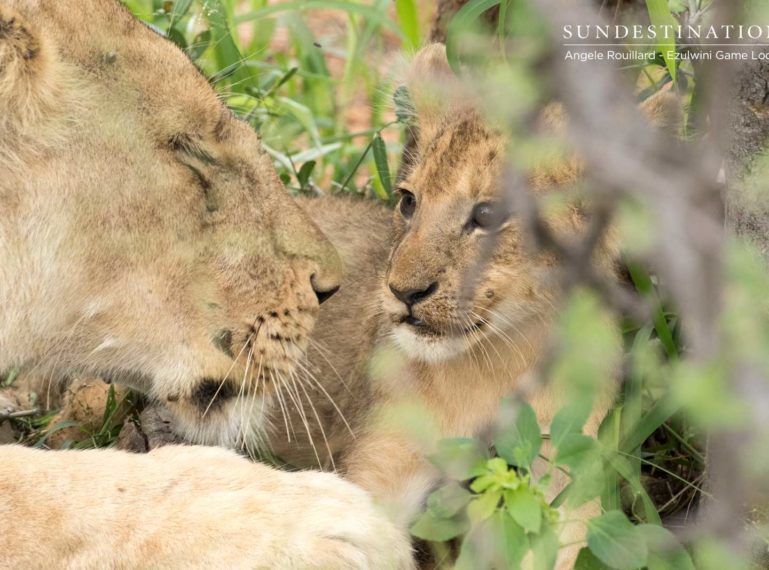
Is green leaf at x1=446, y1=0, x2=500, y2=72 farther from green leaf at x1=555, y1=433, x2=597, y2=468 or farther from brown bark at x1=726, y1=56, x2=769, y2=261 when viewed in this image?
green leaf at x1=555, y1=433, x2=597, y2=468

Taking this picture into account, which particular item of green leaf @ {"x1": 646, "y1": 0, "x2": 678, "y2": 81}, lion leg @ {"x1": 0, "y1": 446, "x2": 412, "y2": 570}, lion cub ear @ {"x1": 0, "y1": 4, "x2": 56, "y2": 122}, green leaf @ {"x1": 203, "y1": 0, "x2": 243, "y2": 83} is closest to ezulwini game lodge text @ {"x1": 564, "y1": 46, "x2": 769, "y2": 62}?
green leaf @ {"x1": 646, "y1": 0, "x2": 678, "y2": 81}

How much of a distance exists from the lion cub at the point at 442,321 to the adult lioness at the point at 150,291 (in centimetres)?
22

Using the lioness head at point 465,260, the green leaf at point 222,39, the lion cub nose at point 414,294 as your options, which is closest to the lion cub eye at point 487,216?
the lioness head at point 465,260

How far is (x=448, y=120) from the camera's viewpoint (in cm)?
299

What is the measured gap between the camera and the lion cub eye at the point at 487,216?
2.69 m

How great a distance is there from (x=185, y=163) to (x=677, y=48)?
116 cm

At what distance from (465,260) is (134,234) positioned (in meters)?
0.71

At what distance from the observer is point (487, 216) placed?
272 cm

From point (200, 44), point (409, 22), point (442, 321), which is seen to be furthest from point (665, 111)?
point (200, 44)

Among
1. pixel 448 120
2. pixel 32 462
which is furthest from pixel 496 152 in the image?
pixel 32 462

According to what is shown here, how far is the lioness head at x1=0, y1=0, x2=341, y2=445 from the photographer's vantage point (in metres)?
2.50

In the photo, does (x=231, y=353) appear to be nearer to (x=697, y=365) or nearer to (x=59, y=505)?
(x=59, y=505)

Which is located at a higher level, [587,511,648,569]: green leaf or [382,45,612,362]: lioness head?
[382,45,612,362]: lioness head

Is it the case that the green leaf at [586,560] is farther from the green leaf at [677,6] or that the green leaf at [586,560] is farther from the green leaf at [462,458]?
the green leaf at [677,6]
